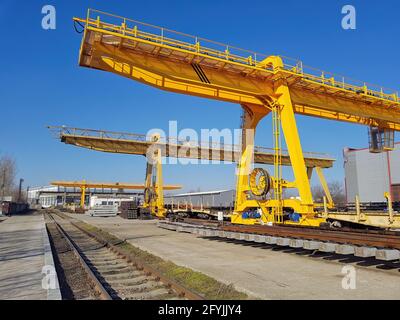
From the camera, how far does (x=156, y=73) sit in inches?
453

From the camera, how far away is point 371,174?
37406 millimetres

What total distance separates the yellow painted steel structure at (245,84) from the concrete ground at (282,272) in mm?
3534

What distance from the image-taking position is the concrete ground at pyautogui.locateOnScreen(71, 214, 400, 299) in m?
5.40

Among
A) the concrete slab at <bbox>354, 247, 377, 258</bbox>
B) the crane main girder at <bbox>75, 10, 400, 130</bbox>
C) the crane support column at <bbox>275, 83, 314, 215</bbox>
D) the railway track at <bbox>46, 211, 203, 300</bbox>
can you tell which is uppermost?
the crane main girder at <bbox>75, 10, 400, 130</bbox>

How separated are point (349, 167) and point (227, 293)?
39.1m

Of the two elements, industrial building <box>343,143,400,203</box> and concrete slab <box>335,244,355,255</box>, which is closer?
concrete slab <box>335,244,355,255</box>

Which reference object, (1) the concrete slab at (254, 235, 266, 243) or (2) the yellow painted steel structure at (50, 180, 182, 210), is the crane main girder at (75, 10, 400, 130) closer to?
(1) the concrete slab at (254, 235, 266, 243)

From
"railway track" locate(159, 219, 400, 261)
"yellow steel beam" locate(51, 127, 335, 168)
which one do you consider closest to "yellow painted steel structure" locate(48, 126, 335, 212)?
"yellow steel beam" locate(51, 127, 335, 168)

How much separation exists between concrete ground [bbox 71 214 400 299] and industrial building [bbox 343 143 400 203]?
30.6 meters

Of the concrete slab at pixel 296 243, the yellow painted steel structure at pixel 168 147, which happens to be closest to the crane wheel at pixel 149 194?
the yellow painted steel structure at pixel 168 147

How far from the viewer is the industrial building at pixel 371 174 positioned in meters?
34.9
